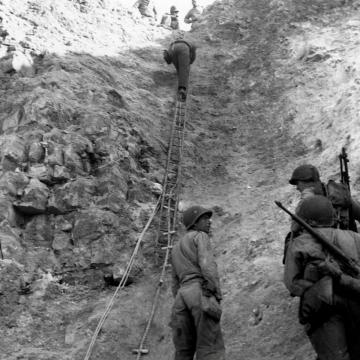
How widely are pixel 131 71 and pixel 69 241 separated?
713cm

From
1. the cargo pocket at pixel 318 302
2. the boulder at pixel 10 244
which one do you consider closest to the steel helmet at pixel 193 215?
the cargo pocket at pixel 318 302

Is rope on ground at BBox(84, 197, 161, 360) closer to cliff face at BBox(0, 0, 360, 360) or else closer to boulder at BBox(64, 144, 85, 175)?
cliff face at BBox(0, 0, 360, 360)

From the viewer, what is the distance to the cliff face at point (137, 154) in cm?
750

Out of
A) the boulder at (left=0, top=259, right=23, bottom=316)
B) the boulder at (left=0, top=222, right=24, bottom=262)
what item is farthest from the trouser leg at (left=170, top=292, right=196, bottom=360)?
the boulder at (left=0, top=222, right=24, bottom=262)

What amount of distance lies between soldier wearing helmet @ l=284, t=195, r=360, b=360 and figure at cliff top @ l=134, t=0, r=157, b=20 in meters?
17.5

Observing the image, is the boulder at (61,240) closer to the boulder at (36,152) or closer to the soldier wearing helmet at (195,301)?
the boulder at (36,152)

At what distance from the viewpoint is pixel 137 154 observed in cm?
1134

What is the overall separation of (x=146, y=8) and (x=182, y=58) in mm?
6637

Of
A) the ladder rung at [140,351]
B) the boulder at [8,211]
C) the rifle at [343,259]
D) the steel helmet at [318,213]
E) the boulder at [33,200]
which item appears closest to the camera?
the rifle at [343,259]

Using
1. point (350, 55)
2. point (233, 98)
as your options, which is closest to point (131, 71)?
point (233, 98)

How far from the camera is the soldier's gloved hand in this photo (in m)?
4.47

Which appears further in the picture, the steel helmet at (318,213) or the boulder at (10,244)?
the boulder at (10,244)

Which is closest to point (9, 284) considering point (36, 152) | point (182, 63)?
point (36, 152)

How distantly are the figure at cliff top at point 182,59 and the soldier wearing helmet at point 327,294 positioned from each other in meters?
10.2
